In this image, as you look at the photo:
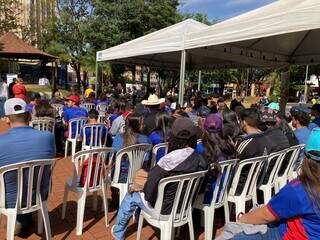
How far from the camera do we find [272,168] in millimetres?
4473

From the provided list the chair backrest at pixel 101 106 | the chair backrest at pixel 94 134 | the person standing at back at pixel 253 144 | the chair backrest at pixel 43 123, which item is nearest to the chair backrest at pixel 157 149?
the person standing at back at pixel 253 144

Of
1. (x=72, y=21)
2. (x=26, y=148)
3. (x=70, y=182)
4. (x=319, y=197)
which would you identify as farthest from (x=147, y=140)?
(x=72, y=21)

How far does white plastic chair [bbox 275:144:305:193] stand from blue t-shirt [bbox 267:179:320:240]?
247 centimetres

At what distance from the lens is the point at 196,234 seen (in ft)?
14.1

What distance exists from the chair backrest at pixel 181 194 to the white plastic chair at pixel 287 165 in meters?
1.59

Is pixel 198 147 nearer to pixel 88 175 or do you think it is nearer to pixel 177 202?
pixel 177 202

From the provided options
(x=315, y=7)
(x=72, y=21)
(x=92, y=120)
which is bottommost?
(x=92, y=120)

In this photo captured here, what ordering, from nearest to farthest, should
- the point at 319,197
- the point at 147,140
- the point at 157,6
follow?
the point at 319,197
the point at 147,140
the point at 157,6

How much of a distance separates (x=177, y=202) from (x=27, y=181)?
1317 millimetres

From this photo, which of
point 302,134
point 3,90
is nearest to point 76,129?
point 302,134

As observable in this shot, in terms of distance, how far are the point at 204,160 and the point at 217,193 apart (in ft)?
1.68

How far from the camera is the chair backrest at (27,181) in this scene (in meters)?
3.26

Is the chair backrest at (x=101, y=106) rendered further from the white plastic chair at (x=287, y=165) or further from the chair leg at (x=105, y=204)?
the white plastic chair at (x=287, y=165)

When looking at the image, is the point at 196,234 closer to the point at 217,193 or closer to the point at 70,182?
the point at 217,193
